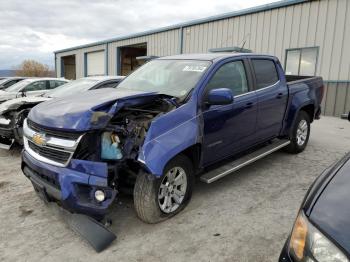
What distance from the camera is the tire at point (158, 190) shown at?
10.5 feet

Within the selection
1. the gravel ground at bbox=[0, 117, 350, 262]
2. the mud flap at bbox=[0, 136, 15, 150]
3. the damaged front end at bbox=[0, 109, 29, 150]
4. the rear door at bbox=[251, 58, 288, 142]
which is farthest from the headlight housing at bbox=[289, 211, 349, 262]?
the mud flap at bbox=[0, 136, 15, 150]

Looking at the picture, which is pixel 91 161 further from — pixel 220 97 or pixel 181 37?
pixel 181 37

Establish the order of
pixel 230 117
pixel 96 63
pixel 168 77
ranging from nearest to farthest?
pixel 230 117 → pixel 168 77 → pixel 96 63

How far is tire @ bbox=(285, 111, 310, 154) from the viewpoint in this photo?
569 centimetres

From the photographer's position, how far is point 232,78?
168 inches

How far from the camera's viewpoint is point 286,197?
4.12 m

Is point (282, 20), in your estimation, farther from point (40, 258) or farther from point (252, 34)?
point (40, 258)

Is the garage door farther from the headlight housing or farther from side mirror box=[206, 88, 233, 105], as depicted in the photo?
the headlight housing

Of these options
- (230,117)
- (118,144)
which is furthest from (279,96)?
(118,144)

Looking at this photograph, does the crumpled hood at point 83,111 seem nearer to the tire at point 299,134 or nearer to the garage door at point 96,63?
the tire at point 299,134

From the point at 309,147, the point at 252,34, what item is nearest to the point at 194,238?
the point at 309,147

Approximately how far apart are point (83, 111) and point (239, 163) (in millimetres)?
2277

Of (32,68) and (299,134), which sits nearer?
(299,134)

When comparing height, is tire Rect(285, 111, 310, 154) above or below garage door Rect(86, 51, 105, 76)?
below
